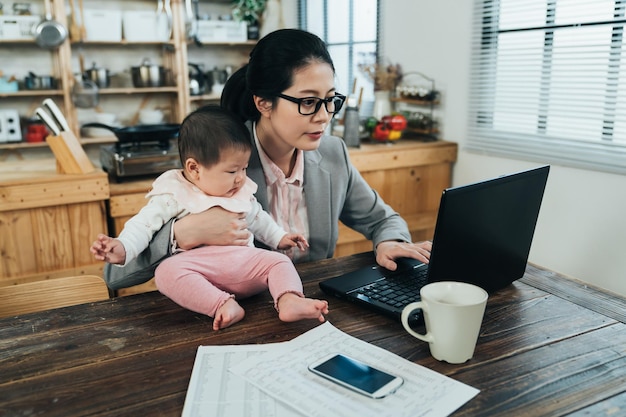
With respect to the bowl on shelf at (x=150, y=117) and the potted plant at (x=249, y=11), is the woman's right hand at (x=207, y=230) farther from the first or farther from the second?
the potted plant at (x=249, y=11)

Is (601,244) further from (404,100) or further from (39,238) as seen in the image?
(39,238)

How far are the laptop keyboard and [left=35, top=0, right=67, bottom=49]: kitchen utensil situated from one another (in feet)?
12.9

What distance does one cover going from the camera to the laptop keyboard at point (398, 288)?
47.8 inches

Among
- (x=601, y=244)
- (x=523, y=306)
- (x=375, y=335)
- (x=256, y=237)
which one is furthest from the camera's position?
(x=601, y=244)

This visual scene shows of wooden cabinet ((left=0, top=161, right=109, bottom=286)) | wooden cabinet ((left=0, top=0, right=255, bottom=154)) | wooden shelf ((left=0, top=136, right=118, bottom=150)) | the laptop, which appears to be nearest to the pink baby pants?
the laptop

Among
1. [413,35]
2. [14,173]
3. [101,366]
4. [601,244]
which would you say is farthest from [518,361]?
[413,35]

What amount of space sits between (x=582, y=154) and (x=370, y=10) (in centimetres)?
205

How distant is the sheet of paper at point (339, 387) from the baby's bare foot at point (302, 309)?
59 mm

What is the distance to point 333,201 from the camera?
5.71 feet

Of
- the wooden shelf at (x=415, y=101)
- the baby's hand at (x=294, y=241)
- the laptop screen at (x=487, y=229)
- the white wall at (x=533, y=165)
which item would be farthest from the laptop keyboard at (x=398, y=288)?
the wooden shelf at (x=415, y=101)

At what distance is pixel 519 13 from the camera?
2.71 m

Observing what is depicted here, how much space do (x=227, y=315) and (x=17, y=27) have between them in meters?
4.23

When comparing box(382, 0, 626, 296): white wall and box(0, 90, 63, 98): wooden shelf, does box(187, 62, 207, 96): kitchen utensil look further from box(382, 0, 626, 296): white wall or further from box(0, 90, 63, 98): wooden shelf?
box(382, 0, 626, 296): white wall

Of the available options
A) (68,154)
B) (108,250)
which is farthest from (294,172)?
(68,154)
